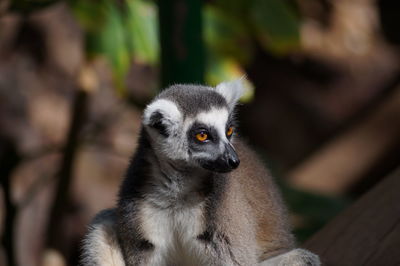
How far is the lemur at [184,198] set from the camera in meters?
2.48

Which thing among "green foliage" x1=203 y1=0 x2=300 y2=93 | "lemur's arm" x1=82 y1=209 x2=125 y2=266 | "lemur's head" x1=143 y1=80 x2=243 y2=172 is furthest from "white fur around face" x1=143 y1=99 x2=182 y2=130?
"green foliage" x1=203 y1=0 x2=300 y2=93

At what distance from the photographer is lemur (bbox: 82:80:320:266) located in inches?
97.7

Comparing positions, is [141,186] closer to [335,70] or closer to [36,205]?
[36,205]

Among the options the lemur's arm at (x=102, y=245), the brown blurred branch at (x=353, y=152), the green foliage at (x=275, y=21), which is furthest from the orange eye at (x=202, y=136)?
the brown blurred branch at (x=353, y=152)

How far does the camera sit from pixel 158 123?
2.56 m

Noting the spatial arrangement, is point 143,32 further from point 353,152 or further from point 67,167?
point 353,152

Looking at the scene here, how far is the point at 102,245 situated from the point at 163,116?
56cm

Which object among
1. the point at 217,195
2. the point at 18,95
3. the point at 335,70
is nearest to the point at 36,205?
the point at 18,95

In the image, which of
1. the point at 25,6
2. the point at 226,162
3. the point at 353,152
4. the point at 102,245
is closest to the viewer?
the point at 226,162

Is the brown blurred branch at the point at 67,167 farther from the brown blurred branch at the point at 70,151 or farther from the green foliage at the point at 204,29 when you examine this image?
the green foliage at the point at 204,29

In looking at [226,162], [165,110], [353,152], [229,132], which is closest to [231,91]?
[229,132]

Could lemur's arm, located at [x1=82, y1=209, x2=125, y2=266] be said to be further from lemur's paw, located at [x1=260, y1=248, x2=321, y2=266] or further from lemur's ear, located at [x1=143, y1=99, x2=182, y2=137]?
lemur's paw, located at [x1=260, y1=248, x2=321, y2=266]

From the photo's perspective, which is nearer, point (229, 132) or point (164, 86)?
point (229, 132)

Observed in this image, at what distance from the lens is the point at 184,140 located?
101 inches
